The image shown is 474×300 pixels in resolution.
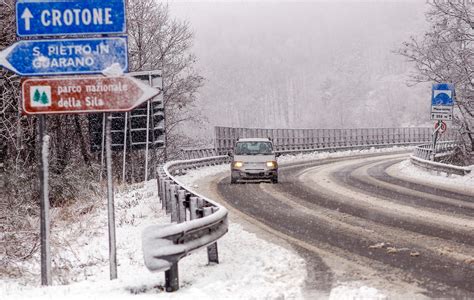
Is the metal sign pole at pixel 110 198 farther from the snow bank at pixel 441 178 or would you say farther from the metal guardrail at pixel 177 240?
the snow bank at pixel 441 178

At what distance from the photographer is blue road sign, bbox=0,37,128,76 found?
6824 mm

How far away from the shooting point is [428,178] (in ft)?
69.5

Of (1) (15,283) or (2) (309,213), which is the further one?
(2) (309,213)

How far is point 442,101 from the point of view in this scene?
22.9 m

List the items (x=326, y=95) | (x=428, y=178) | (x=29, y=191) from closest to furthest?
(x=29, y=191)
(x=428, y=178)
(x=326, y=95)

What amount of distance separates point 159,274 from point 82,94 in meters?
2.47

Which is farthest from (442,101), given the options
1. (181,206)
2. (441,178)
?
(181,206)

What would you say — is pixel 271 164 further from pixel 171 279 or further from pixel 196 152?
pixel 171 279

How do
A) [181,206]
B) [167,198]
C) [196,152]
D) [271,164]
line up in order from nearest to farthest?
[181,206]
[167,198]
[271,164]
[196,152]

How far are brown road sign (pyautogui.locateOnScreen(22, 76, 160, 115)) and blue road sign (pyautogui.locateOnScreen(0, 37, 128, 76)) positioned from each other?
0.44 ft

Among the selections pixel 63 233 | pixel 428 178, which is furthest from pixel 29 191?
pixel 428 178

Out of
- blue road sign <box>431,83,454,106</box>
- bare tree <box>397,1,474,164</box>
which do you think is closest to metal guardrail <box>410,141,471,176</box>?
bare tree <box>397,1,474,164</box>

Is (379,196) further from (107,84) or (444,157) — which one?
(444,157)

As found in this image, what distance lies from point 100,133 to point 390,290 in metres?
19.9
